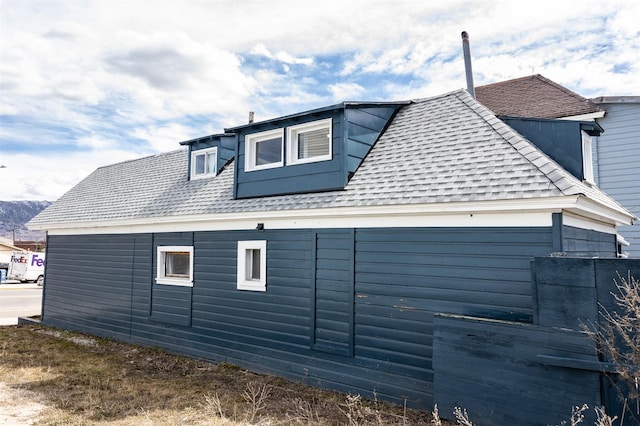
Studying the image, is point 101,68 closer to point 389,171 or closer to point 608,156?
point 389,171

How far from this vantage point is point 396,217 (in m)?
6.84

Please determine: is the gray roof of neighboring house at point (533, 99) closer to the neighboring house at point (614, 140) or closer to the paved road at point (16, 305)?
the neighboring house at point (614, 140)

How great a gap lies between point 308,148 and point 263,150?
128 centimetres

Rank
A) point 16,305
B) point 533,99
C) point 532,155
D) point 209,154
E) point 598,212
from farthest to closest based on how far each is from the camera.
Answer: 1. point 16,305
2. point 533,99
3. point 209,154
4. point 598,212
5. point 532,155

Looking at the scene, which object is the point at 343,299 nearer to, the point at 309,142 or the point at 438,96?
the point at 309,142

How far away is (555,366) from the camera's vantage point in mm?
4770

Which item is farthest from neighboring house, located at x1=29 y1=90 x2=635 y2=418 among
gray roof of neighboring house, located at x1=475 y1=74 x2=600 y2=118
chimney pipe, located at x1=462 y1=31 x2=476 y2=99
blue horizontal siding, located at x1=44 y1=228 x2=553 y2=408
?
gray roof of neighboring house, located at x1=475 y1=74 x2=600 y2=118

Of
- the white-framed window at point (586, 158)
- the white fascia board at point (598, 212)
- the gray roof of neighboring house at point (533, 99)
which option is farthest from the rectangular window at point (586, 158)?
the gray roof of neighboring house at point (533, 99)

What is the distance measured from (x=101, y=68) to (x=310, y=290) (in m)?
8.87

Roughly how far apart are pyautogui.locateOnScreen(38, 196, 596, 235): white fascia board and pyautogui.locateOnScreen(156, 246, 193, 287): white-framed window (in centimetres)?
52

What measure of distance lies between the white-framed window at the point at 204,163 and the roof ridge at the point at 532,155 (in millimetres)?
6611

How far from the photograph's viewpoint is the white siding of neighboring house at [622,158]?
425 inches

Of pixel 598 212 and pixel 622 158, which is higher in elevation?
pixel 622 158

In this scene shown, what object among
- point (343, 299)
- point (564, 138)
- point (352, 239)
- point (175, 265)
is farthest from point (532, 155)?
point (175, 265)
